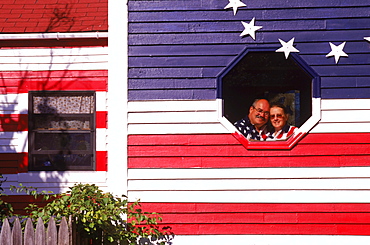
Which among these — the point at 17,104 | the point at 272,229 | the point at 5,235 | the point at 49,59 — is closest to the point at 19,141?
the point at 17,104

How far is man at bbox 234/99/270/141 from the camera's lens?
5395 millimetres

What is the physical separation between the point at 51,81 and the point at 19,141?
0.98 metres

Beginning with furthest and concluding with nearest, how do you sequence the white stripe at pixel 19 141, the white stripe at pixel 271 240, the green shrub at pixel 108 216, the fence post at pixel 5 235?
the white stripe at pixel 19 141 → the white stripe at pixel 271 240 → the green shrub at pixel 108 216 → the fence post at pixel 5 235

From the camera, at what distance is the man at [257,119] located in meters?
5.39

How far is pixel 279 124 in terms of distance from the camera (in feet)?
17.7

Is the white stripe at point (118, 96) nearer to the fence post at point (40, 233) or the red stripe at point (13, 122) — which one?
the fence post at point (40, 233)

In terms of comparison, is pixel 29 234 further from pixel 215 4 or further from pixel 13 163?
pixel 215 4

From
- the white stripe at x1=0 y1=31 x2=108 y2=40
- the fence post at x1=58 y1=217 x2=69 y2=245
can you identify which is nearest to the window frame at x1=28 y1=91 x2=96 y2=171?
the white stripe at x1=0 y1=31 x2=108 y2=40

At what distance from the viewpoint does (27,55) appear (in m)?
6.28

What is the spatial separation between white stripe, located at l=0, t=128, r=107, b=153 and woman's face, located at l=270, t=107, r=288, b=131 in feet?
7.90

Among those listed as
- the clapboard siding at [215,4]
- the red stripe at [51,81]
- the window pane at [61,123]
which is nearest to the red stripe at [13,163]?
the window pane at [61,123]

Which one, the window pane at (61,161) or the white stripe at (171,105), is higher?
the white stripe at (171,105)

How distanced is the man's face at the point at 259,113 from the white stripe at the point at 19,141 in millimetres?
2172

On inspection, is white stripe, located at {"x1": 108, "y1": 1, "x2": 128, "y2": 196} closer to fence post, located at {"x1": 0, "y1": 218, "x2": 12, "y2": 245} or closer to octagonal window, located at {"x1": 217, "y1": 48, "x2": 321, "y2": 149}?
octagonal window, located at {"x1": 217, "y1": 48, "x2": 321, "y2": 149}
